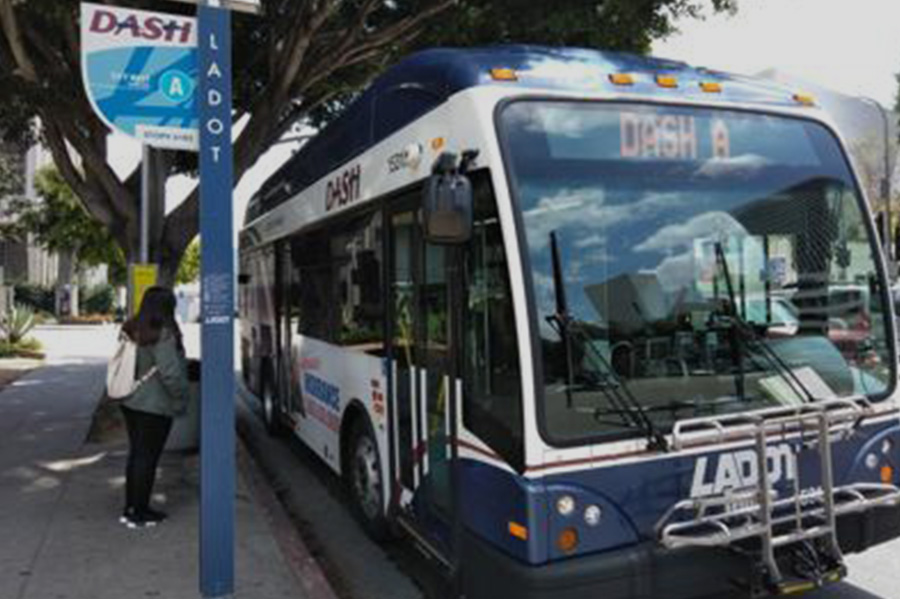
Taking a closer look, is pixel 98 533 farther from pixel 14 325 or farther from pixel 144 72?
pixel 14 325

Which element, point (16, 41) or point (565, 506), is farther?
point (16, 41)

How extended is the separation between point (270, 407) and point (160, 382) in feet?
15.0

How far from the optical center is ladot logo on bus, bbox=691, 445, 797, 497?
4480mm

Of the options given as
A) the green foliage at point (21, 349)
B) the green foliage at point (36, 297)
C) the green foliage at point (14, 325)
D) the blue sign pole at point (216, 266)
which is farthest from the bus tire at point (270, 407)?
the green foliage at point (36, 297)

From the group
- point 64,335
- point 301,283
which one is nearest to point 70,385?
point 301,283

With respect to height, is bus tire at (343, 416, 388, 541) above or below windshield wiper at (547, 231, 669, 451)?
below

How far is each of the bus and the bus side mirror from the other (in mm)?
11

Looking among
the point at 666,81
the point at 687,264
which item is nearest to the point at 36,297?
the point at 666,81

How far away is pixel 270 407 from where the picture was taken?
11719 mm

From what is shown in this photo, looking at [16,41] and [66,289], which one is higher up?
[16,41]

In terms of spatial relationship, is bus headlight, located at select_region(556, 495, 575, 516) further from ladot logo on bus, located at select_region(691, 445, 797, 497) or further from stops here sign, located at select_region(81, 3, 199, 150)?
stops here sign, located at select_region(81, 3, 199, 150)

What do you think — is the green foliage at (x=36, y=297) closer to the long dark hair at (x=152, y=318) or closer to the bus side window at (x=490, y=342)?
the long dark hair at (x=152, y=318)

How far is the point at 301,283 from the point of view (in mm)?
9227

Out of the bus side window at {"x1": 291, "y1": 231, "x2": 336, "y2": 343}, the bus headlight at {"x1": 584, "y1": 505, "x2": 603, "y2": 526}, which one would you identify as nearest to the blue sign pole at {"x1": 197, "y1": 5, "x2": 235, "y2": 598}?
the bus headlight at {"x1": 584, "y1": 505, "x2": 603, "y2": 526}
